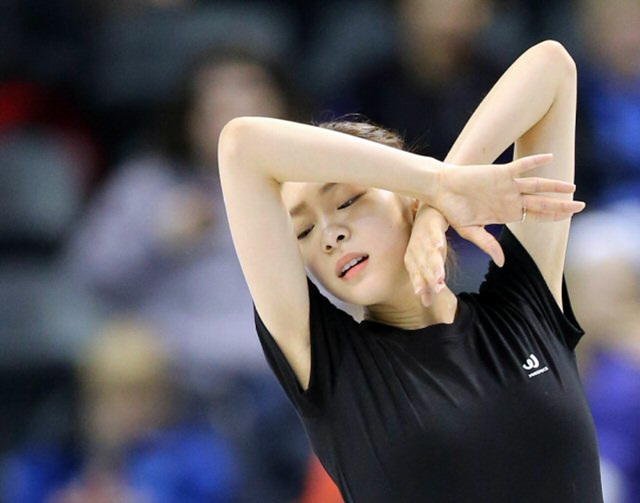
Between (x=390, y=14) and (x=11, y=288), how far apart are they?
196cm

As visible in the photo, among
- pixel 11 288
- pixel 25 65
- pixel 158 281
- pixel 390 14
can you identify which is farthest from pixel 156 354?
pixel 390 14

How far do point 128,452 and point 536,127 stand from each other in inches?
84.0

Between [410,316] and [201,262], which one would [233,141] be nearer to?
[410,316]

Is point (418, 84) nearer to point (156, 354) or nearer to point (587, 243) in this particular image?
point (587, 243)

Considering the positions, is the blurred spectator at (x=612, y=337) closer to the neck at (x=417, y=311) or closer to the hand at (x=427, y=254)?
the neck at (x=417, y=311)

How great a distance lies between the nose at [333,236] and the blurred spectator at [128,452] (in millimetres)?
1970

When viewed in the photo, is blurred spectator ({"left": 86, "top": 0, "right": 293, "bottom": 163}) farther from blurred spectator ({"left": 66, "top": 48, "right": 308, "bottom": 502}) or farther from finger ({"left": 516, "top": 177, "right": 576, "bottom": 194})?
finger ({"left": 516, "top": 177, "right": 576, "bottom": 194})

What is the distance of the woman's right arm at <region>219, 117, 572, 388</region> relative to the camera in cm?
209

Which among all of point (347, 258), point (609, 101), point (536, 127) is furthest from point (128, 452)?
point (609, 101)

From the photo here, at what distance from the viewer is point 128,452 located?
396 centimetres

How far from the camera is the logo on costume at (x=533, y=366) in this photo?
2.21m

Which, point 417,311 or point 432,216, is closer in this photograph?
point 432,216

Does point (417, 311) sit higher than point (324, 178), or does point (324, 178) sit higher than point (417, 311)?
point (324, 178)

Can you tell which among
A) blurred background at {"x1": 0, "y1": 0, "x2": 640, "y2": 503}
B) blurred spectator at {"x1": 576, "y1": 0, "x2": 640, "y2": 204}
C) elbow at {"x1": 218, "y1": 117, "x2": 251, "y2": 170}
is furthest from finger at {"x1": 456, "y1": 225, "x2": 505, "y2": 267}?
blurred spectator at {"x1": 576, "y1": 0, "x2": 640, "y2": 204}
